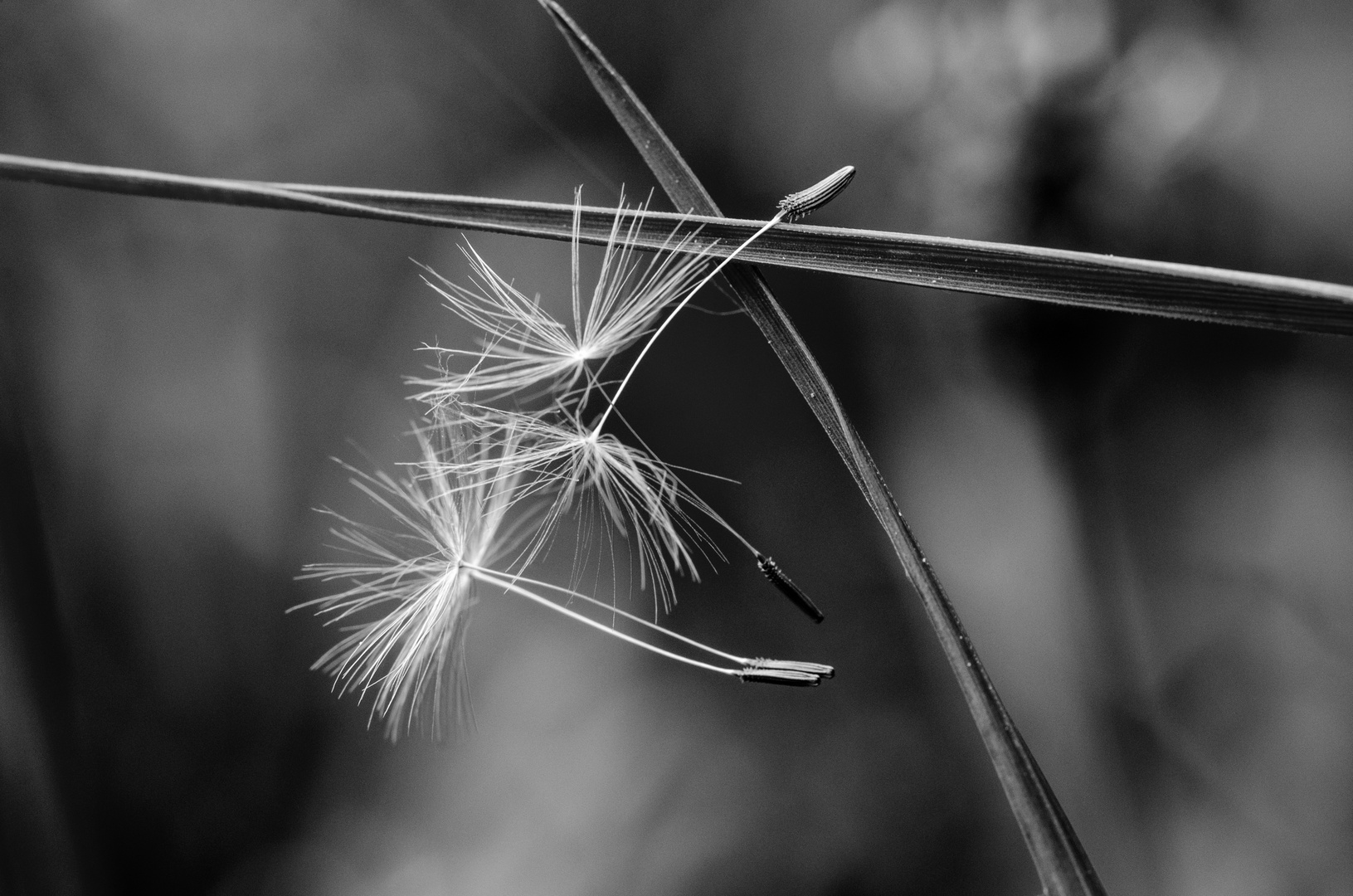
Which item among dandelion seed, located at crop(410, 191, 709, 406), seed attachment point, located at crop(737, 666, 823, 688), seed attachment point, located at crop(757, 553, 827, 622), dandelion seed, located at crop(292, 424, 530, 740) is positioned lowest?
seed attachment point, located at crop(737, 666, 823, 688)

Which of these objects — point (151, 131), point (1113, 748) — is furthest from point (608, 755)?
point (151, 131)

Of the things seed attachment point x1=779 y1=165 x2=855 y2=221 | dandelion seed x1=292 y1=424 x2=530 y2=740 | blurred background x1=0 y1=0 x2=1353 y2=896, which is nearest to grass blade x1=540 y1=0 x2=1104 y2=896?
seed attachment point x1=779 y1=165 x2=855 y2=221

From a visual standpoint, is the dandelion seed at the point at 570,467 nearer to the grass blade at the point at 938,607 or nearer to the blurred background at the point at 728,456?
the grass blade at the point at 938,607

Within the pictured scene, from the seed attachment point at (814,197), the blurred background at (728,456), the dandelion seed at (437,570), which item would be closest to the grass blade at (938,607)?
the seed attachment point at (814,197)

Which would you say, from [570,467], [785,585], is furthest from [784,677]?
[570,467]

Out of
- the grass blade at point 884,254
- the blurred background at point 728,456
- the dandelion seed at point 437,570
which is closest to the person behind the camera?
the grass blade at point 884,254

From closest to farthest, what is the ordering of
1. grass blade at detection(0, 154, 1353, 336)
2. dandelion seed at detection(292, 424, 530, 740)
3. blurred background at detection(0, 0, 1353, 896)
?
1. grass blade at detection(0, 154, 1353, 336)
2. dandelion seed at detection(292, 424, 530, 740)
3. blurred background at detection(0, 0, 1353, 896)

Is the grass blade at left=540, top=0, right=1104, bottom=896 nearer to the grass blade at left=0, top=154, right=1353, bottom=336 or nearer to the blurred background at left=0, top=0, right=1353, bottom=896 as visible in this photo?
the grass blade at left=0, top=154, right=1353, bottom=336
